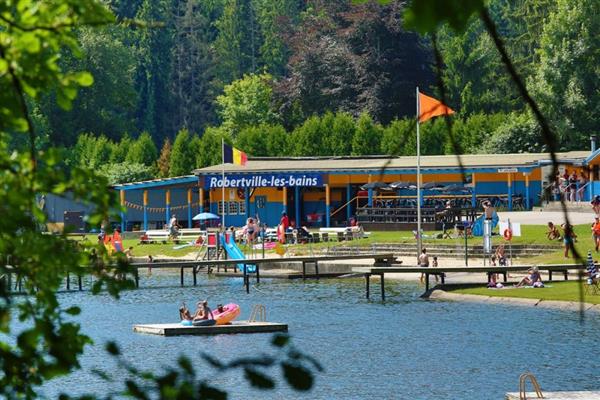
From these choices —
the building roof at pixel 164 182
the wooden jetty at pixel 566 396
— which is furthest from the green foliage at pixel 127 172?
the wooden jetty at pixel 566 396

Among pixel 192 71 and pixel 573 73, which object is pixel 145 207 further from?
pixel 192 71

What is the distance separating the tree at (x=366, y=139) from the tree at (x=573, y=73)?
10729 millimetres

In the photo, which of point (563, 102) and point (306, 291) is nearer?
point (306, 291)

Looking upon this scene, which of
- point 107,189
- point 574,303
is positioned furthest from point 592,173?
point 107,189

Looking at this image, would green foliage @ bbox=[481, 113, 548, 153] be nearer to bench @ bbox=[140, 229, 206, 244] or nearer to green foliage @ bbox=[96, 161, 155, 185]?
bench @ bbox=[140, 229, 206, 244]

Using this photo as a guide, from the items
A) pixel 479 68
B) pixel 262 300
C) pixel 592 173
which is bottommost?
pixel 262 300

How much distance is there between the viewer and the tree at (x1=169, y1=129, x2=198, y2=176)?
88.1 m

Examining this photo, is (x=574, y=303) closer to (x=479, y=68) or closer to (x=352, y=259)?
(x=352, y=259)

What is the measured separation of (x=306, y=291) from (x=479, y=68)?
144 feet

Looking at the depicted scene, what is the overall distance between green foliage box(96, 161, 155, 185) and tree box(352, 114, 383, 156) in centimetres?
1262

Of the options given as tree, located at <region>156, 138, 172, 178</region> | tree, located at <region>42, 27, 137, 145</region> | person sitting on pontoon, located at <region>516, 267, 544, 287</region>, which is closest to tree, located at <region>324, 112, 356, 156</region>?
tree, located at <region>156, 138, 172, 178</region>

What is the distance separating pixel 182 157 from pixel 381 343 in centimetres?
4940

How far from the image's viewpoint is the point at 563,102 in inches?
3081

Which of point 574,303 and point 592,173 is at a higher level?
point 592,173
